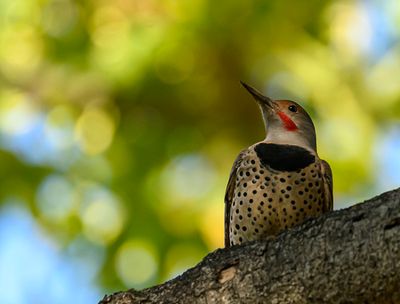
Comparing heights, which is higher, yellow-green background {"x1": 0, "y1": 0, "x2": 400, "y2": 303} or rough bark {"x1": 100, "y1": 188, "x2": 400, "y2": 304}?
yellow-green background {"x1": 0, "y1": 0, "x2": 400, "y2": 303}

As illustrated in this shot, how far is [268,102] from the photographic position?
537cm

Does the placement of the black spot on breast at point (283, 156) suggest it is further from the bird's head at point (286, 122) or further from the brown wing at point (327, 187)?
the bird's head at point (286, 122)

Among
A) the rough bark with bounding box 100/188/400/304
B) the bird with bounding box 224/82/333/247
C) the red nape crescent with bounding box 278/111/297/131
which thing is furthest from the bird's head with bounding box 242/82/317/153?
the rough bark with bounding box 100/188/400/304

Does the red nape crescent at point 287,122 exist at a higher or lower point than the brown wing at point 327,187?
higher

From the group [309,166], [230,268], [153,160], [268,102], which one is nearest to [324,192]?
[309,166]

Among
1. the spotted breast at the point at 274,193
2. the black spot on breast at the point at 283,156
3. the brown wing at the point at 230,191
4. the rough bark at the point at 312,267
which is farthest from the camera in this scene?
the brown wing at the point at 230,191

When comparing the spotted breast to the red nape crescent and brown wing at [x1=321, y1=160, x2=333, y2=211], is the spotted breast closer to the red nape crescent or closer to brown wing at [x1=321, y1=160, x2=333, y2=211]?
brown wing at [x1=321, y1=160, x2=333, y2=211]

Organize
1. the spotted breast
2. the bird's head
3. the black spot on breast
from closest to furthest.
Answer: the spotted breast < the black spot on breast < the bird's head

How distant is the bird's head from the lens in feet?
16.8

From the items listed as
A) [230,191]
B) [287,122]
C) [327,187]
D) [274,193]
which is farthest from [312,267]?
[287,122]

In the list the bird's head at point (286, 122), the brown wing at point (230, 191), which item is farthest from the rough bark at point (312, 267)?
the bird's head at point (286, 122)

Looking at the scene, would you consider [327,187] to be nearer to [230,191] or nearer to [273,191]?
[273,191]

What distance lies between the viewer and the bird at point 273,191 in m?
4.42

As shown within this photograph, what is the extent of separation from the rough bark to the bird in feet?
3.26
